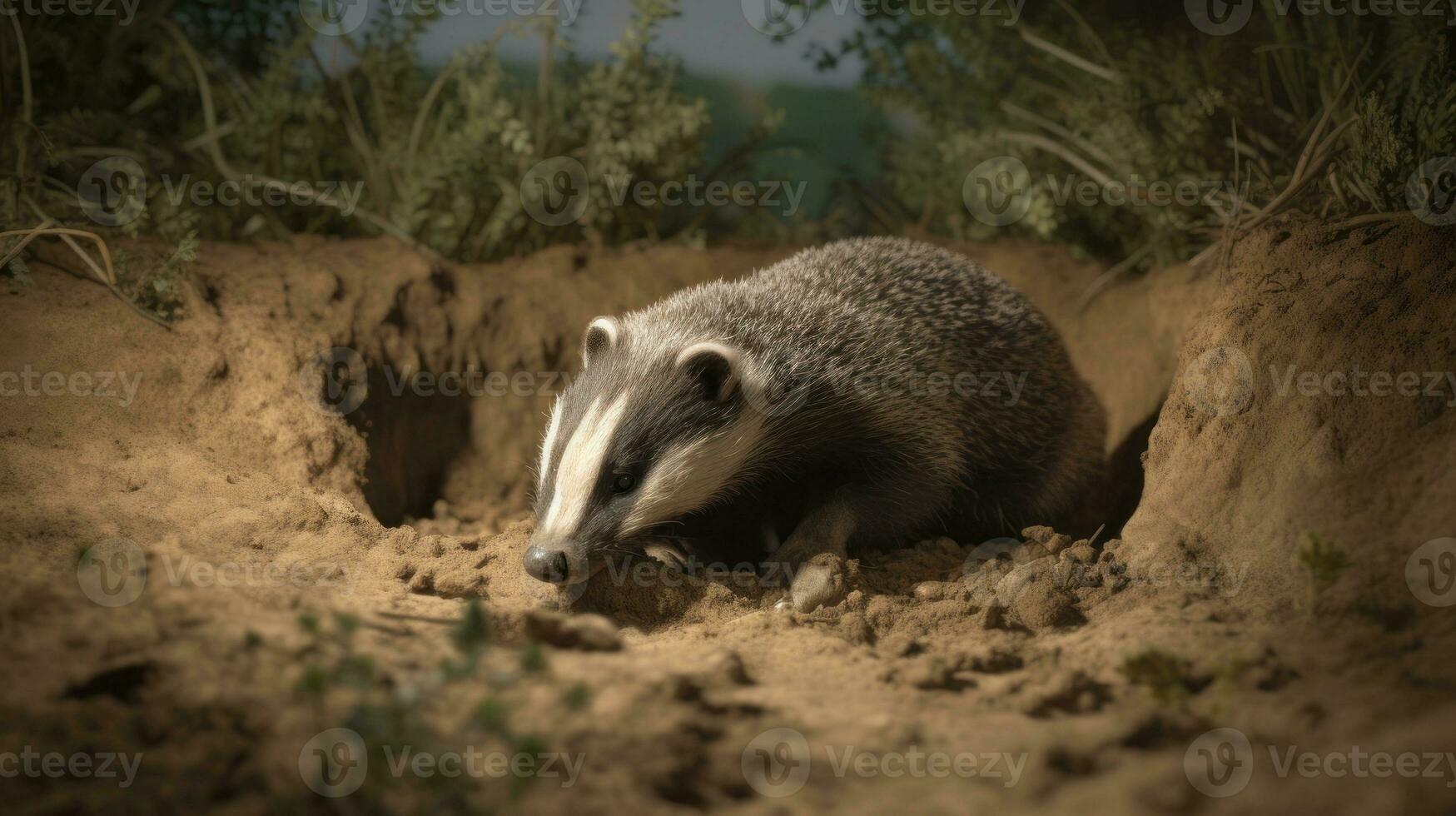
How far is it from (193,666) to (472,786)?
84 centimetres

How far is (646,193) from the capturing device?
684 cm

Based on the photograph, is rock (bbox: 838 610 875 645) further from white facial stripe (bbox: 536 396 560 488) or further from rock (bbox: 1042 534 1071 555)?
white facial stripe (bbox: 536 396 560 488)

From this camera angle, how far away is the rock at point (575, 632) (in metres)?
2.76

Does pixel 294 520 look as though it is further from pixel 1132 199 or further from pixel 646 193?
pixel 1132 199

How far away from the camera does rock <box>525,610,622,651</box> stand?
2.76m

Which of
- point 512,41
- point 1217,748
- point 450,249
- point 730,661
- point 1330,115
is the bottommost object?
point 1217,748

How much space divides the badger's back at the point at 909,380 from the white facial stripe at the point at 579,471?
639 mm

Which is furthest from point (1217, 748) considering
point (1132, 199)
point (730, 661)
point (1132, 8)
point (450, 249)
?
point (1132, 8)

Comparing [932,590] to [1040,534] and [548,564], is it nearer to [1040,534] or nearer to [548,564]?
[1040,534]

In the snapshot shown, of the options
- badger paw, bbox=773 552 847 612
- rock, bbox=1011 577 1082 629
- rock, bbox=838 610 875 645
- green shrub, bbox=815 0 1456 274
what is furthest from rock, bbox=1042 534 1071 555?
green shrub, bbox=815 0 1456 274

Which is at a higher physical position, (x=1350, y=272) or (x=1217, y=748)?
(x=1350, y=272)

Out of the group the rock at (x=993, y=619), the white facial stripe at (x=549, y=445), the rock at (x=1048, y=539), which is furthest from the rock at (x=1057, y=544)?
the white facial stripe at (x=549, y=445)

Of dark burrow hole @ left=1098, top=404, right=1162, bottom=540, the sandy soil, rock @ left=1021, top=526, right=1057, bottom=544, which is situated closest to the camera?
the sandy soil

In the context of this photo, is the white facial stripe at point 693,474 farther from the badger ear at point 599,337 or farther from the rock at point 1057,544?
the rock at point 1057,544
